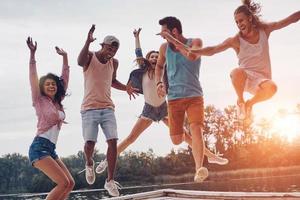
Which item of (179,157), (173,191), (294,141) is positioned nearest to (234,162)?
(179,157)

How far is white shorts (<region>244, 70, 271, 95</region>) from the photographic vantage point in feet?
19.8

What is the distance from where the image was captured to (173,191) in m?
7.06

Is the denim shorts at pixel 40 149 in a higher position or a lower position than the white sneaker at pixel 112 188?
higher

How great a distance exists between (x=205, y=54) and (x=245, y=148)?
185ft

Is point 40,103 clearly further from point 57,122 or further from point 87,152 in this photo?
point 87,152

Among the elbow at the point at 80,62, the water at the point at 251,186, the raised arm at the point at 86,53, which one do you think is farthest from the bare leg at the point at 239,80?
the water at the point at 251,186

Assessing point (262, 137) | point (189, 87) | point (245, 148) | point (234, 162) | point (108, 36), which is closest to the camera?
point (189, 87)

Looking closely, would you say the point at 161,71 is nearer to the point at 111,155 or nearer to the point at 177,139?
the point at 177,139

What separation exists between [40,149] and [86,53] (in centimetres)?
182

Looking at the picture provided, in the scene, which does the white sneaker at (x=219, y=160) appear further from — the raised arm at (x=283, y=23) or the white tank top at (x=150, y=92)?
the raised arm at (x=283, y=23)

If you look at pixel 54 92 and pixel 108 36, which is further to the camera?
pixel 108 36

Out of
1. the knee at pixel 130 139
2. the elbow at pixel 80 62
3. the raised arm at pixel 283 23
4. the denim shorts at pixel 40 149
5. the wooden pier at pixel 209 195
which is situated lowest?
the wooden pier at pixel 209 195

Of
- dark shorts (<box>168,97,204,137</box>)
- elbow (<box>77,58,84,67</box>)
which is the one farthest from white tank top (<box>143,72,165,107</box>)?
elbow (<box>77,58,84,67</box>)

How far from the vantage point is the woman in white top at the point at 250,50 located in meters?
6.06
